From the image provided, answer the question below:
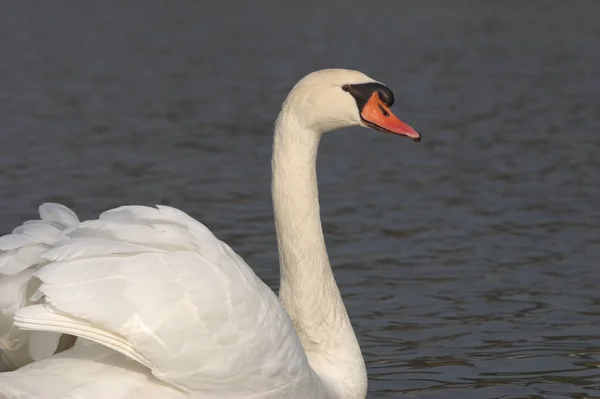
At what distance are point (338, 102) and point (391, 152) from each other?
542 centimetres

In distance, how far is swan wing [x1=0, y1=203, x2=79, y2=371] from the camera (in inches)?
199

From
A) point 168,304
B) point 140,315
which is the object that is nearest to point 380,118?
point 168,304

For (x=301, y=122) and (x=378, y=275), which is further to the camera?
(x=378, y=275)

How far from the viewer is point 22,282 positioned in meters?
5.08

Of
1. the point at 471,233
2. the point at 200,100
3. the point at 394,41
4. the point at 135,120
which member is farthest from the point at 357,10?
the point at 471,233

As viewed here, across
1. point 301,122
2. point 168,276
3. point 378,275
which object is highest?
point 301,122

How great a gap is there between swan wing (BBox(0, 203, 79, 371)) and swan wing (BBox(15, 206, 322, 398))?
0.36ft

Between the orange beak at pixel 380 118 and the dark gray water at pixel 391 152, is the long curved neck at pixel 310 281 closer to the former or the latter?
the orange beak at pixel 380 118

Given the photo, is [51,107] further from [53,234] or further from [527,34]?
[53,234]

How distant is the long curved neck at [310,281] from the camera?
19.4ft

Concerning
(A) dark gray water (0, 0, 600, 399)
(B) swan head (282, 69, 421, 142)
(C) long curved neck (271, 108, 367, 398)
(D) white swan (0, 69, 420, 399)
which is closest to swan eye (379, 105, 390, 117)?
(B) swan head (282, 69, 421, 142)

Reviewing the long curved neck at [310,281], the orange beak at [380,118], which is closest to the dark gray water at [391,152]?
the long curved neck at [310,281]

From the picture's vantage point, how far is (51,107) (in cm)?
1304

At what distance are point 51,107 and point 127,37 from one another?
3.90 metres
